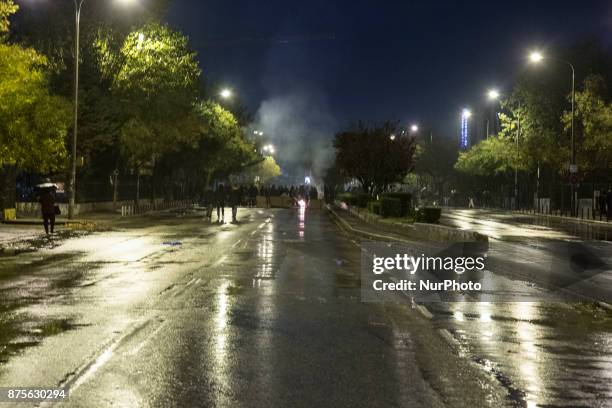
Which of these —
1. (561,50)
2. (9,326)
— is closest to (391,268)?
(9,326)

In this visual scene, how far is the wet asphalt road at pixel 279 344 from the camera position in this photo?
7359 mm

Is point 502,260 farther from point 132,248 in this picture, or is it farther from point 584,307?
point 132,248

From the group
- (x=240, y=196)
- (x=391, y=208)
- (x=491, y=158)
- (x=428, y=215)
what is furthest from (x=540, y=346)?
(x=491, y=158)

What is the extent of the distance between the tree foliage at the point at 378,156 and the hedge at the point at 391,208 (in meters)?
12.7

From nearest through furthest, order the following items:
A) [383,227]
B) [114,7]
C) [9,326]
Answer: [9,326]
[383,227]
[114,7]

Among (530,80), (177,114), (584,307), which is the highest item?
(530,80)

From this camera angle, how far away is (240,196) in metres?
70.6

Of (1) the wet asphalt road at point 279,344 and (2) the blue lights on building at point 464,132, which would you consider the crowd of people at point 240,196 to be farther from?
(2) the blue lights on building at point 464,132

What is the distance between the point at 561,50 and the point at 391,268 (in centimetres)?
5453

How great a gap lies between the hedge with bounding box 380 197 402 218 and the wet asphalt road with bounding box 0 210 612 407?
71.3 feet

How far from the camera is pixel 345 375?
316 inches

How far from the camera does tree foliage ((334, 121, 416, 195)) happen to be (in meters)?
52.3

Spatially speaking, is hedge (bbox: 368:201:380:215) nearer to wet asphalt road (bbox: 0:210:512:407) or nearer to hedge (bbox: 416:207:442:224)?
hedge (bbox: 416:207:442:224)

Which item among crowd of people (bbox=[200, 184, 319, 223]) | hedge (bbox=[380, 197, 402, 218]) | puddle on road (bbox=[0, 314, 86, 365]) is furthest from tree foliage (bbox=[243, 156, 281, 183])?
puddle on road (bbox=[0, 314, 86, 365])
